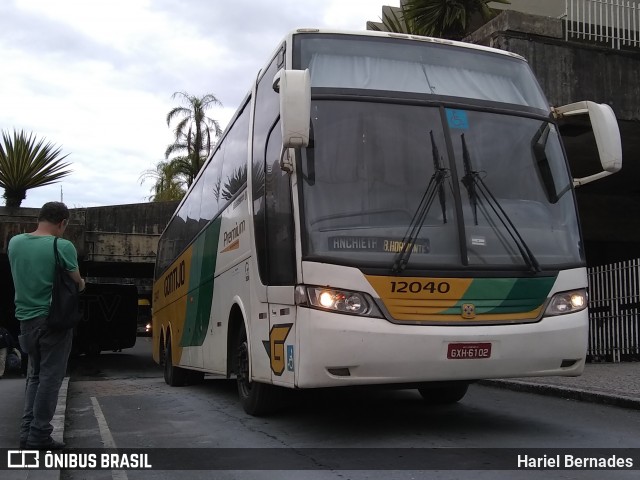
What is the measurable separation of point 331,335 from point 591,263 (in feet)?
57.6

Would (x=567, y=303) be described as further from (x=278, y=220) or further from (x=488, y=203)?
(x=278, y=220)

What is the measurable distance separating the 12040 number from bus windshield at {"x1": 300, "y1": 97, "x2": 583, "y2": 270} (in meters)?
0.15

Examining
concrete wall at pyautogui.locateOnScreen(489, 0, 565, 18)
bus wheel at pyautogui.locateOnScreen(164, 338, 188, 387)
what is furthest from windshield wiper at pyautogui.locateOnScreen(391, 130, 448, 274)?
concrete wall at pyautogui.locateOnScreen(489, 0, 565, 18)

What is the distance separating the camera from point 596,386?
8.93 meters

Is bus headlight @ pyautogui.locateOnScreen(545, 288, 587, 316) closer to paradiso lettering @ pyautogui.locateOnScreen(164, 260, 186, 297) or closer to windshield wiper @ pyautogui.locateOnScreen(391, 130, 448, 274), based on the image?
windshield wiper @ pyautogui.locateOnScreen(391, 130, 448, 274)

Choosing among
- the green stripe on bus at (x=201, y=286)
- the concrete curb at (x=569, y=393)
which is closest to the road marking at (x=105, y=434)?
the green stripe on bus at (x=201, y=286)

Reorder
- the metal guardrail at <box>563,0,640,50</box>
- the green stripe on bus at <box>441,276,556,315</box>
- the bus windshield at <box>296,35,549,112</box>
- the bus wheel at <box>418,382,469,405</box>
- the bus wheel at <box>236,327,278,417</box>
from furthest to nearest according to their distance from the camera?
the metal guardrail at <box>563,0,640,50</box> → the bus wheel at <box>418,382,469,405</box> → the bus wheel at <box>236,327,278,417</box> → the bus windshield at <box>296,35,549,112</box> → the green stripe on bus at <box>441,276,556,315</box>

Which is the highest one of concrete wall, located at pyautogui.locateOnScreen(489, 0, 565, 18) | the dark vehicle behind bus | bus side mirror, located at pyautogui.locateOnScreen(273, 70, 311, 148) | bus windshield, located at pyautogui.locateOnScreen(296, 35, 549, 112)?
concrete wall, located at pyautogui.locateOnScreen(489, 0, 565, 18)

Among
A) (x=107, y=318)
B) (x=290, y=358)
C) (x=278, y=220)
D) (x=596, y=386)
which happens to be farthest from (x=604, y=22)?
(x=107, y=318)

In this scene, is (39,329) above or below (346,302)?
below

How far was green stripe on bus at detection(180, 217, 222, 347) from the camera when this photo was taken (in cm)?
935

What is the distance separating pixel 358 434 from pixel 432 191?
227cm

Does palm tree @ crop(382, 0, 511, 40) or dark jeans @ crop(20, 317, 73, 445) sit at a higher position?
palm tree @ crop(382, 0, 511, 40)

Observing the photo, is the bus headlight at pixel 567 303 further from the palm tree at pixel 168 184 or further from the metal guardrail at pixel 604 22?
the palm tree at pixel 168 184
